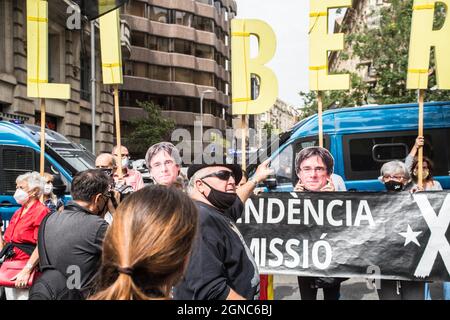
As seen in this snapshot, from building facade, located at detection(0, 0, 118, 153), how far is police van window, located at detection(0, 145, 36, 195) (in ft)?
17.9

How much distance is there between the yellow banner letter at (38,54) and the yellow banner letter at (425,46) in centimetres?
347

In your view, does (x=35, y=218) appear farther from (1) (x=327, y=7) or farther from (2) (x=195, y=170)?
(1) (x=327, y=7)

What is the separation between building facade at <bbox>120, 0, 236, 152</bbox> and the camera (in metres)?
43.9

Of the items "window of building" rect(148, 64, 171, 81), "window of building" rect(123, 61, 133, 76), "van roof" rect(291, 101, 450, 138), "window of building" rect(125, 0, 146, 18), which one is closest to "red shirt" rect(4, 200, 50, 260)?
"van roof" rect(291, 101, 450, 138)

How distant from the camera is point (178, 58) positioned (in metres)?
47.5

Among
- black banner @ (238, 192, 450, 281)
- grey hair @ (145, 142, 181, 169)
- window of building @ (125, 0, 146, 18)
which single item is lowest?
black banner @ (238, 192, 450, 281)

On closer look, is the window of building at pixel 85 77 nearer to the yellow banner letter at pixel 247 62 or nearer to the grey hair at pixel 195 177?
the yellow banner letter at pixel 247 62

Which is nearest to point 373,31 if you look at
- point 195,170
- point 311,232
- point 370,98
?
point 370,98

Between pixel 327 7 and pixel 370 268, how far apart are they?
2.44m

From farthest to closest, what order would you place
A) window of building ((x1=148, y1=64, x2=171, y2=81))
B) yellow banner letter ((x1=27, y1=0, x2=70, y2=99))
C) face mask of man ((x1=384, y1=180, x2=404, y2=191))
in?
window of building ((x1=148, y1=64, x2=171, y2=81)) → yellow banner letter ((x1=27, y1=0, x2=70, y2=99)) → face mask of man ((x1=384, y1=180, x2=404, y2=191))

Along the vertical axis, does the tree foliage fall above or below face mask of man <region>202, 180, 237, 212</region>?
above

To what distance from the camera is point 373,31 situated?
1795cm

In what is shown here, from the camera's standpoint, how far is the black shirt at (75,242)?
9.90ft

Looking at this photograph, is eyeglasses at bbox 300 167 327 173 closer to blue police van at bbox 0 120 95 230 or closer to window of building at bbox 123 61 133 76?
blue police van at bbox 0 120 95 230
